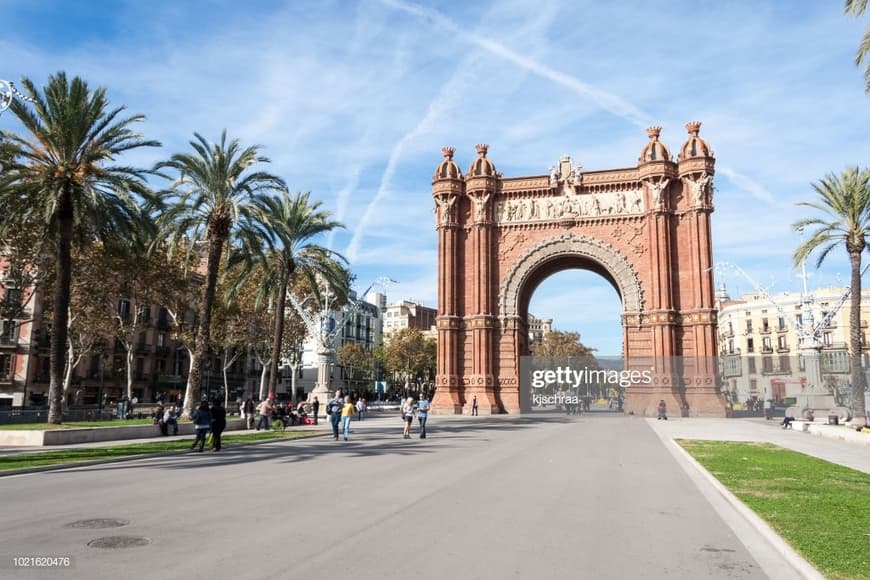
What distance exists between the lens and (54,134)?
22031 millimetres

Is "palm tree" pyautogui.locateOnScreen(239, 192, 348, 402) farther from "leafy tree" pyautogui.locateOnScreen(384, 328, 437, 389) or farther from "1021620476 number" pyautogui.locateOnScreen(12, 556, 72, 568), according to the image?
"leafy tree" pyautogui.locateOnScreen(384, 328, 437, 389)

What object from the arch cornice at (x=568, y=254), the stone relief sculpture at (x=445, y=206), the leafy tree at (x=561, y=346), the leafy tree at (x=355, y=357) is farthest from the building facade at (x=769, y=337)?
the leafy tree at (x=355, y=357)

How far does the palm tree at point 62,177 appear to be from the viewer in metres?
21.8

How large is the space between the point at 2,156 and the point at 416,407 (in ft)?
55.9

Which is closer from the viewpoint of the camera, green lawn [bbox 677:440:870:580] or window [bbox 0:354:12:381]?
green lawn [bbox 677:440:870:580]

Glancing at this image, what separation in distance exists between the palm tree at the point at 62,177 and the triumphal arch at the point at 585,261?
2881cm

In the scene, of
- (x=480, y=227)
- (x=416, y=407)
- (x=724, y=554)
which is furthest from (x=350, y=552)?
(x=480, y=227)

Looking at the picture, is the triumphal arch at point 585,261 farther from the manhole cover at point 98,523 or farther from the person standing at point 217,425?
the manhole cover at point 98,523

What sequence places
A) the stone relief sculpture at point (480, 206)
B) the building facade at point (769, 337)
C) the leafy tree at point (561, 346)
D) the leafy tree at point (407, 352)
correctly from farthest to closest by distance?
1. the leafy tree at point (561, 346)
2. the leafy tree at point (407, 352)
3. the building facade at point (769, 337)
4. the stone relief sculpture at point (480, 206)

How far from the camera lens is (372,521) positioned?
844 centimetres

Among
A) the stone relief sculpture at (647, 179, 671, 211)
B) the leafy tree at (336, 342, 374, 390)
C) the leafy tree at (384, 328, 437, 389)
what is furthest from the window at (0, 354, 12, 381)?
the stone relief sculpture at (647, 179, 671, 211)

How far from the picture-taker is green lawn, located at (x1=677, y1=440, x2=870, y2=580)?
6.73 metres

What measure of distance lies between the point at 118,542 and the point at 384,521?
310 cm

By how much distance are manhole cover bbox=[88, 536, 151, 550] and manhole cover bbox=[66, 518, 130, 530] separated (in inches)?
26.8
